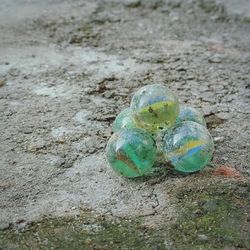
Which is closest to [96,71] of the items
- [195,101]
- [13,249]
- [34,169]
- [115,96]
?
[115,96]

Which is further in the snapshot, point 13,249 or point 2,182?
point 2,182

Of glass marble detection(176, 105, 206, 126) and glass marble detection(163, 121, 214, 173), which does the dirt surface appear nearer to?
glass marble detection(163, 121, 214, 173)

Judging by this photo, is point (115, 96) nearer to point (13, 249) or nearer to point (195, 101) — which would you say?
Result: point (195, 101)

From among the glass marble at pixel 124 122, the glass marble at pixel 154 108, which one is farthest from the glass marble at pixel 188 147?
the glass marble at pixel 124 122

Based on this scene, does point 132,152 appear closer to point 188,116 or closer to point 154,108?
point 154,108

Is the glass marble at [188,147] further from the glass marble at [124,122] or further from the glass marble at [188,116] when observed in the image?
the glass marble at [124,122]

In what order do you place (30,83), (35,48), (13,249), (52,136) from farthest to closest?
1. (35,48)
2. (30,83)
3. (52,136)
4. (13,249)

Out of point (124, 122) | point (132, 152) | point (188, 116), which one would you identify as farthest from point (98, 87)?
point (132, 152)
